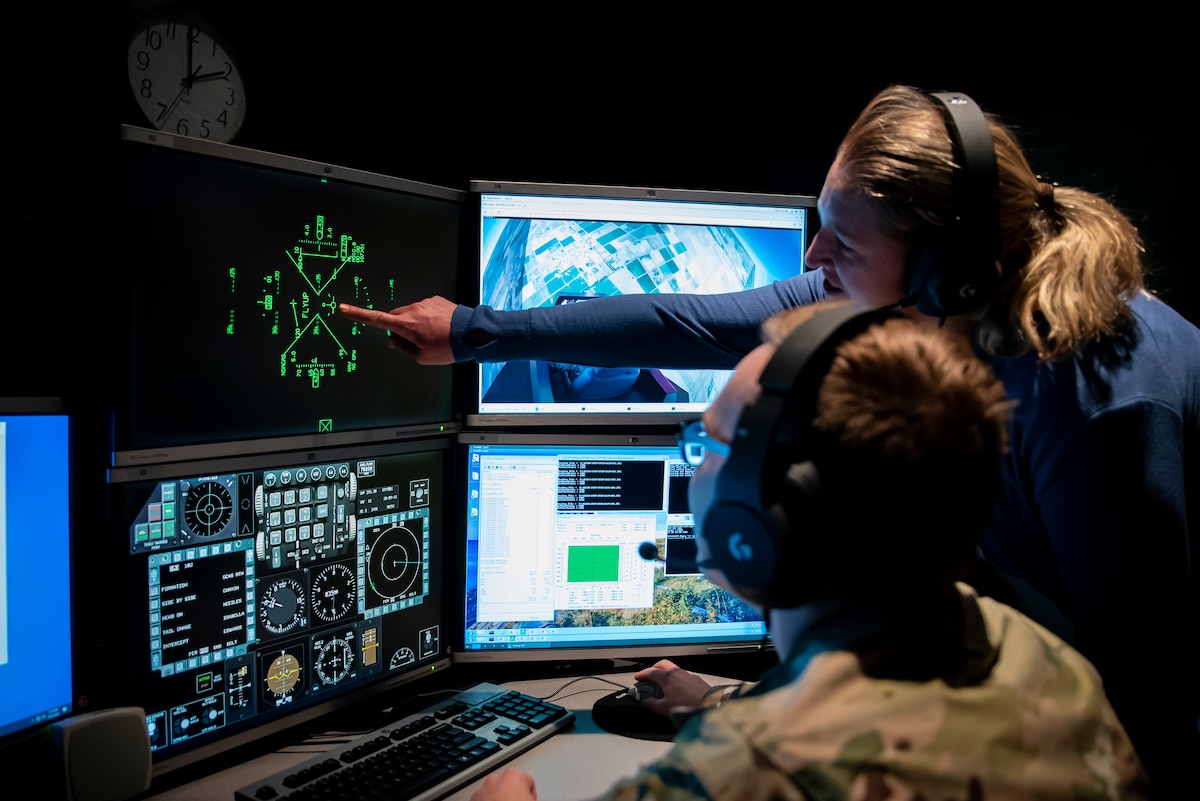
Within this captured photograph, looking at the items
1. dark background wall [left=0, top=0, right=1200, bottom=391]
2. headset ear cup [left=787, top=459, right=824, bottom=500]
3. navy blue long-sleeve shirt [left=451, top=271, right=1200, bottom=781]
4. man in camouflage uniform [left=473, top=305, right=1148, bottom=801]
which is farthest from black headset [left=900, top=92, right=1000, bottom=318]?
dark background wall [left=0, top=0, right=1200, bottom=391]

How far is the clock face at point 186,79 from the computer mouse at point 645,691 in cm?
143

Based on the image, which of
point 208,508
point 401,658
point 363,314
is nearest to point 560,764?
point 401,658

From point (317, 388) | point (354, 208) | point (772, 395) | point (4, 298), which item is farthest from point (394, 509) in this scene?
point (772, 395)

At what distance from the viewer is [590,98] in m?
2.24

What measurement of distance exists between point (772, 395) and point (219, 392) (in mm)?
867

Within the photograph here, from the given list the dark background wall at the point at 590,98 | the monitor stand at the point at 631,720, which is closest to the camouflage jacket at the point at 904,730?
the monitor stand at the point at 631,720

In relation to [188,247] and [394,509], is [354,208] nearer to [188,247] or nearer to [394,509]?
[188,247]

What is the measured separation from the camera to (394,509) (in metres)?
1.48

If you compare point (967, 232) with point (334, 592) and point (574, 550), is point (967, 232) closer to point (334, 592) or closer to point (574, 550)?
point (574, 550)

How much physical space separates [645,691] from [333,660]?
542 millimetres

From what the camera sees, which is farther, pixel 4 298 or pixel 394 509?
pixel 394 509

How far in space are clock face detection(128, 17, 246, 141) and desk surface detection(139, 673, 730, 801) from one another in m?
1.26

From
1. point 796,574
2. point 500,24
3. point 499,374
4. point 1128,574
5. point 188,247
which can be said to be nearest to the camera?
point 796,574

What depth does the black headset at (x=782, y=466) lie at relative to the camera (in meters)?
0.71
